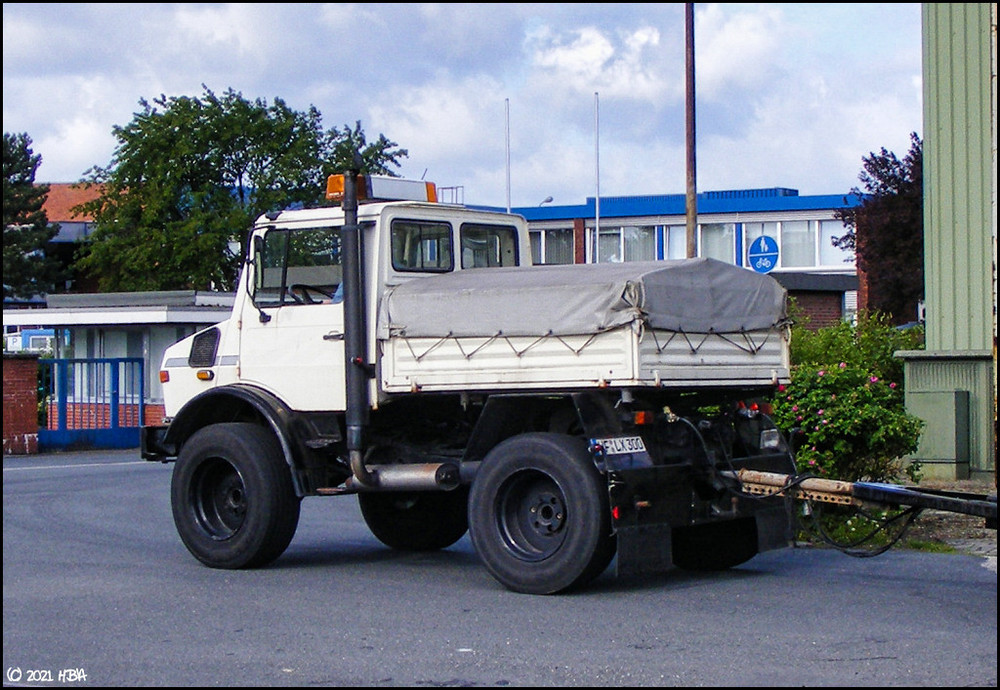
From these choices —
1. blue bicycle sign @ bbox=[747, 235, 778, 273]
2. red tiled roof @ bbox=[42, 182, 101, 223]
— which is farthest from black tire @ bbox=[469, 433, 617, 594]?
red tiled roof @ bbox=[42, 182, 101, 223]

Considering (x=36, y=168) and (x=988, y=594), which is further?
(x=36, y=168)

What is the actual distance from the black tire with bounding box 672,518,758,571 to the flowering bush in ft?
5.96

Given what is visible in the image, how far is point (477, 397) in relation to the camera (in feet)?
→ 33.9

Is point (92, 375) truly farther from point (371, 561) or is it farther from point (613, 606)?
point (613, 606)

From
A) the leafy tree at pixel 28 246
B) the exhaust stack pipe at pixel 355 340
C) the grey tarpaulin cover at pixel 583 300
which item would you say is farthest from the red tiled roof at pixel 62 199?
the grey tarpaulin cover at pixel 583 300

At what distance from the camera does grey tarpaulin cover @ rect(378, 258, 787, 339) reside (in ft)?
31.2

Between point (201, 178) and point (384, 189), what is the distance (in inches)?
1194

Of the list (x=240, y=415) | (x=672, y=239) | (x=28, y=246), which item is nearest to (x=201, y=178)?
(x=28, y=246)

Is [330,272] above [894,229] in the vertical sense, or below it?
below

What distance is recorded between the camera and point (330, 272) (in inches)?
440

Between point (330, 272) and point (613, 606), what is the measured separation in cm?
361

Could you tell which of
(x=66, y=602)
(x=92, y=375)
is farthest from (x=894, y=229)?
(x=66, y=602)

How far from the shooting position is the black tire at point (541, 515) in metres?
9.45

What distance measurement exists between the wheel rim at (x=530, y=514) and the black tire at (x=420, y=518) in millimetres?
2232
